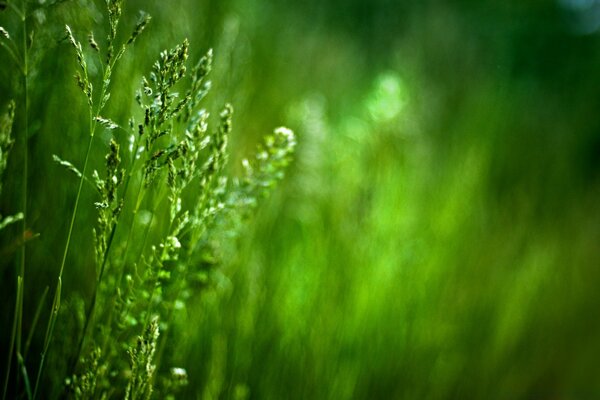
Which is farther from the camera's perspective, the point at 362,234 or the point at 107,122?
the point at 362,234

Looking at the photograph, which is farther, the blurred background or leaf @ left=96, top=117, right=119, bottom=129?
the blurred background

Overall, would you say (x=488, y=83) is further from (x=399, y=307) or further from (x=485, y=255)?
(x=399, y=307)

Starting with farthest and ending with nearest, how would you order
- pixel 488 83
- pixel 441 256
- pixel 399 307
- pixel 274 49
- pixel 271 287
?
pixel 488 83 → pixel 274 49 → pixel 441 256 → pixel 399 307 → pixel 271 287

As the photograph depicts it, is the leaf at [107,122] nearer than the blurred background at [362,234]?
Yes

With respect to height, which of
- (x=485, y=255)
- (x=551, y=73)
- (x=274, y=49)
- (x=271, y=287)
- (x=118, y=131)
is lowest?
(x=271, y=287)

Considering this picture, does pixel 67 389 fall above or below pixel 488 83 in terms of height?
below

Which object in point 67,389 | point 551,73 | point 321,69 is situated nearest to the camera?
point 67,389

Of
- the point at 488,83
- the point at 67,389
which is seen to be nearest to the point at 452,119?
the point at 488,83

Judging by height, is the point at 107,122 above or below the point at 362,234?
below
